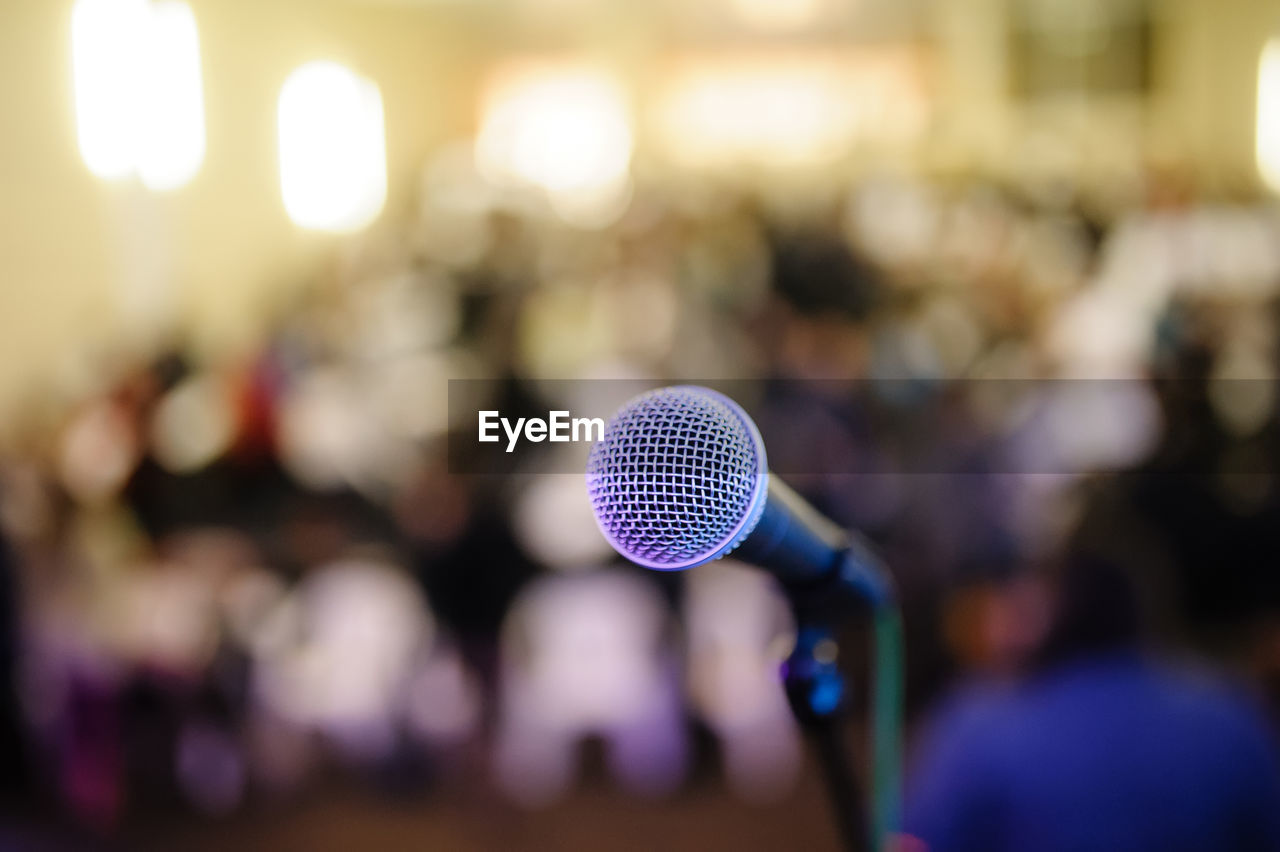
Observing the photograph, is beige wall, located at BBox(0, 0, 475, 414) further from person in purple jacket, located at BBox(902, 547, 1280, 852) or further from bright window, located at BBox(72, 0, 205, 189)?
person in purple jacket, located at BBox(902, 547, 1280, 852)

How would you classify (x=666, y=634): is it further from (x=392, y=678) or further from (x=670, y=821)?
(x=392, y=678)

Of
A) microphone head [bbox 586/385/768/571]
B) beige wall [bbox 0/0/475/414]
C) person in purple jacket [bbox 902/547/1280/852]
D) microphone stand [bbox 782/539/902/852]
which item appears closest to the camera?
microphone head [bbox 586/385/768/571]

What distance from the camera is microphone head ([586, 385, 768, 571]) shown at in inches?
19.7

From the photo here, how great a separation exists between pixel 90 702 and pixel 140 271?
11.5 ft

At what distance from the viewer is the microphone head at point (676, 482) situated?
1.64ft

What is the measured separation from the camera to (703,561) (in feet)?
1.62

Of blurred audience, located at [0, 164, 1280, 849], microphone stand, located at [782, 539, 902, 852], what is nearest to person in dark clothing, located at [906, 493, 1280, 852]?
microphone stand, located at [782, 539, 902, 852]

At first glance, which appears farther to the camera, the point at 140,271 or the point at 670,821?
the point at 140,271

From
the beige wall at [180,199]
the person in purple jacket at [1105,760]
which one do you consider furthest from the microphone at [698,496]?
the beige wall at [180,199]

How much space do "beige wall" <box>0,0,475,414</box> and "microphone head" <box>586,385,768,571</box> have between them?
468 cm

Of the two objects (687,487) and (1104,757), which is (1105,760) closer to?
(1104,757)

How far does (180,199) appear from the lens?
20.5 feet

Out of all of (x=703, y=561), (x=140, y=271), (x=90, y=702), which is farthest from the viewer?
(x=140, y=271)

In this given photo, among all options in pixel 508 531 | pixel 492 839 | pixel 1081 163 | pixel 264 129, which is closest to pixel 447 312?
pixel 508 531
